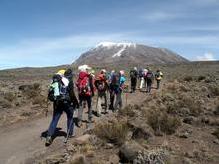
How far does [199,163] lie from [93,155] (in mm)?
2821

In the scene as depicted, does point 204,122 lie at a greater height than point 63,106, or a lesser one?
lesser

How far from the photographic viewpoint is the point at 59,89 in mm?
11312

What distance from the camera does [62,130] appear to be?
45.5 ft

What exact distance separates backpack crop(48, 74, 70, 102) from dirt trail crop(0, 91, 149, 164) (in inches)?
56.2

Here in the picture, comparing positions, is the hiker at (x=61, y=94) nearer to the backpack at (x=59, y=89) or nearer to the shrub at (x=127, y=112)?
the backpack at (x=59, y=89)

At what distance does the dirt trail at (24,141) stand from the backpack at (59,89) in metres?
1.43

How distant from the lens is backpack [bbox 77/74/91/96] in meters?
13.3

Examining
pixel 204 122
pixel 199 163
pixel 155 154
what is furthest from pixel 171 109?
pixel 155 154

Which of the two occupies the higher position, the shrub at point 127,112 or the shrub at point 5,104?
the shrub at point 127,112

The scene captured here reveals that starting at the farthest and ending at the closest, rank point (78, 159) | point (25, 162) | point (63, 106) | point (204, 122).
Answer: point (204, 122)
point (63, 106)
point (25, 162)
point (78, 159)

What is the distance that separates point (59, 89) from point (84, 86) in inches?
84.6

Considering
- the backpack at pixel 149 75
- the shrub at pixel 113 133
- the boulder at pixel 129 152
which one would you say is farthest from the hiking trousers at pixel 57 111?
the backpack at pixel 149 75

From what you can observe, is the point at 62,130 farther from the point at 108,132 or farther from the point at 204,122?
the point at 204,122

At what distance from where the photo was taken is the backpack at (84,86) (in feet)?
43.7
